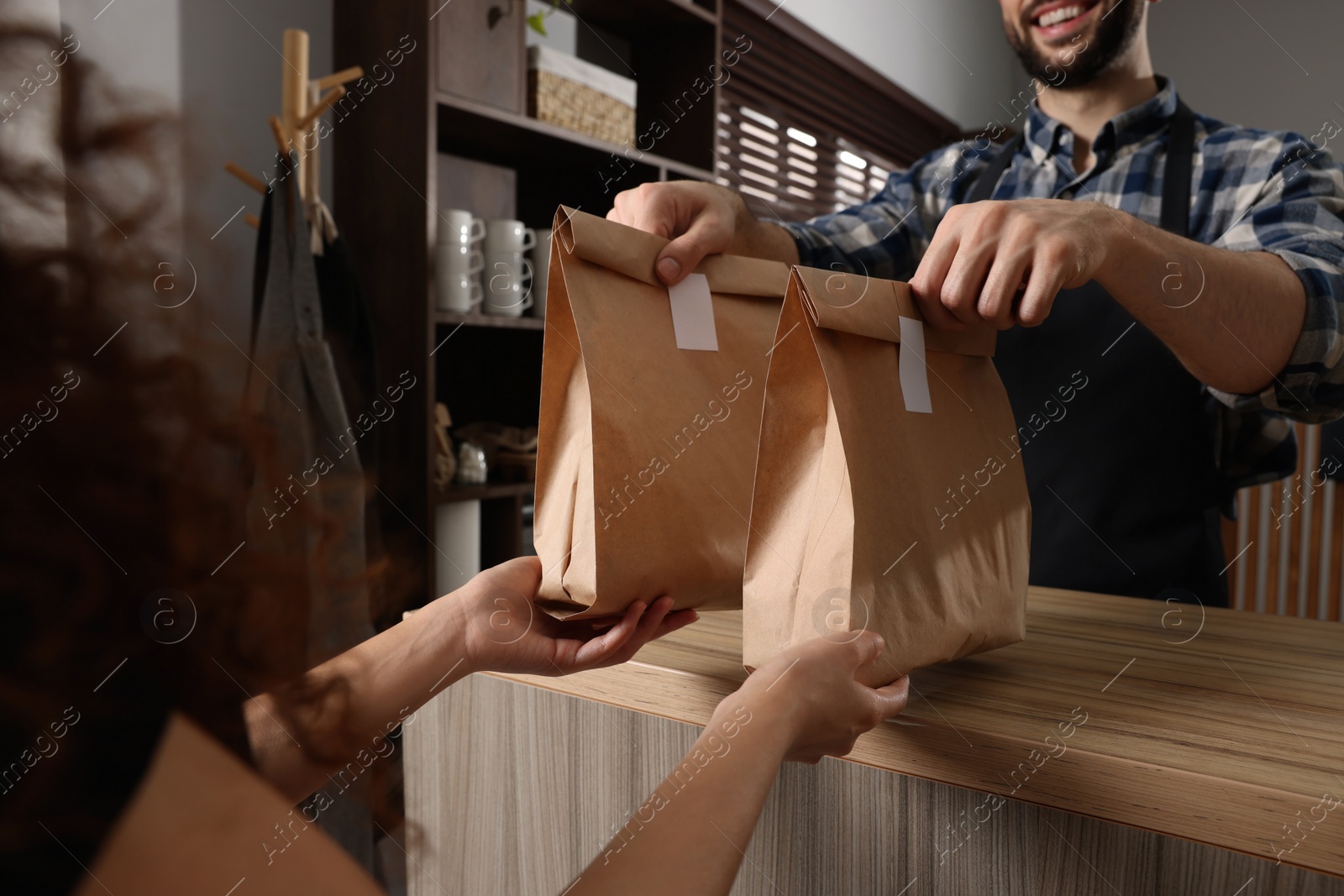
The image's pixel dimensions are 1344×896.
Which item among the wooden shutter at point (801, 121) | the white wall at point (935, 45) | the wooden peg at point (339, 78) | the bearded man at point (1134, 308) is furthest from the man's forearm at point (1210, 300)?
the white wall at point (935, 45)

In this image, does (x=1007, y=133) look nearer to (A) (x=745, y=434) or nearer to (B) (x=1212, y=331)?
(B) (x=1212, y=331)

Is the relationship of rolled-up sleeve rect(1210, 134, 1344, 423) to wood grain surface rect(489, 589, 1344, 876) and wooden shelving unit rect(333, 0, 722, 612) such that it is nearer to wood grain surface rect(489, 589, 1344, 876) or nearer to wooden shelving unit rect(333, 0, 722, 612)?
wood grain surface rect(489, 589, 1344, 876)

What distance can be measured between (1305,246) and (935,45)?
9.00 ft

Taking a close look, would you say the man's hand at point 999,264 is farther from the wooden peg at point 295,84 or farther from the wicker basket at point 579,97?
the wicker basket at point 579,97

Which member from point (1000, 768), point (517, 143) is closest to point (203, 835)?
point (1000, 768)

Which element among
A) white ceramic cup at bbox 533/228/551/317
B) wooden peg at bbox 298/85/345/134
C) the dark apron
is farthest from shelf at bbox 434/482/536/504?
the dark apron

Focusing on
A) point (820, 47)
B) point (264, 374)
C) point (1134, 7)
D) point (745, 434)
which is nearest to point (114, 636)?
point (745, 434)

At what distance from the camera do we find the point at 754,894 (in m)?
0.69

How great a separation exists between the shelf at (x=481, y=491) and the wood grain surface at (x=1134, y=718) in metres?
0.95

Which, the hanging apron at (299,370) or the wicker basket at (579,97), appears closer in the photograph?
the hanging apron at (299,370)

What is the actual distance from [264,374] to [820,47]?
203 cm

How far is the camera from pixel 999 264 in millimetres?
615

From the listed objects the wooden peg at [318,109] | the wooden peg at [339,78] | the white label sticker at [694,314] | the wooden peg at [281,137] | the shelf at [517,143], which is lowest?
the white label sticker at [694,314]

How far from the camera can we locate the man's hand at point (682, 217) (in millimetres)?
701
